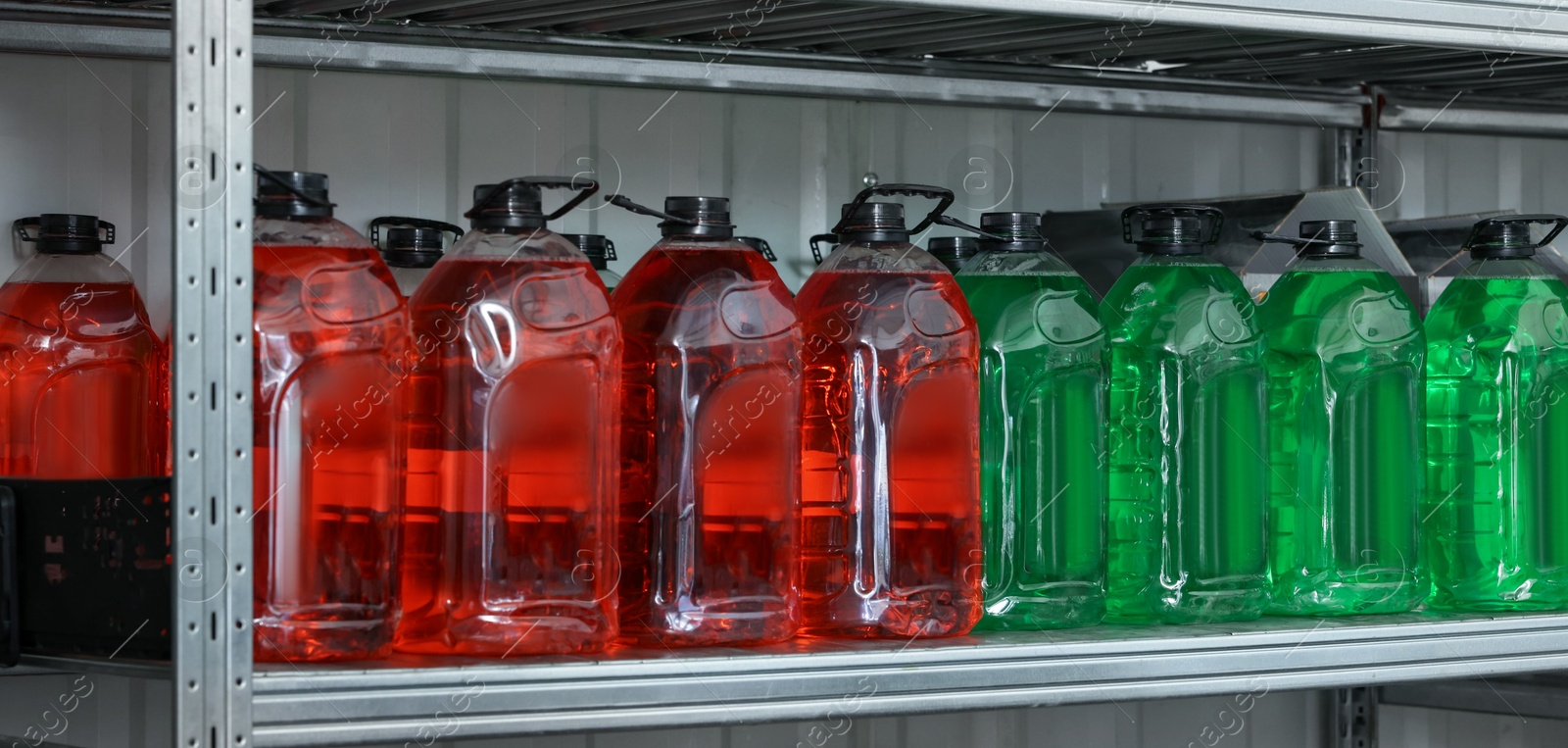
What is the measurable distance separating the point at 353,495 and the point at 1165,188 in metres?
1.07

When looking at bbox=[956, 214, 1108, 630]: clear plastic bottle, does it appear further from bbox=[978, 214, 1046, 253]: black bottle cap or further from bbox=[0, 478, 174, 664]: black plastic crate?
bbox=[0, 478, 174, 664]: black plastic crate

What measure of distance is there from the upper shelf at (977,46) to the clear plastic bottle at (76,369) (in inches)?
9.0

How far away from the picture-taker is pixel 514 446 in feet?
3.31

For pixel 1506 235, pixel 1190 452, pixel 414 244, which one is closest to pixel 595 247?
pixel 414 244

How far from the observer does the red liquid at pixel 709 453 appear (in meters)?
1.06

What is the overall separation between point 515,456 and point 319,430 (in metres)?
0.13

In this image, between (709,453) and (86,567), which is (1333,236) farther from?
(86,567)

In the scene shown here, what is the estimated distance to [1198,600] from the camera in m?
1.23

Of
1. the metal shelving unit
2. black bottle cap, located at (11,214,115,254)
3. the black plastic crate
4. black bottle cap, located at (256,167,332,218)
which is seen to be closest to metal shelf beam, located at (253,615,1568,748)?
the metal shelving unit

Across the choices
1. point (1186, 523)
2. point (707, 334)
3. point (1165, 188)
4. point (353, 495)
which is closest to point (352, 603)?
point (353, 495)

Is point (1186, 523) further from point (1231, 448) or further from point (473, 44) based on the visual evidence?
point (473, 44)

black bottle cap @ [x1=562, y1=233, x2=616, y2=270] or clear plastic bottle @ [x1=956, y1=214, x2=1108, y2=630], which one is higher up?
black bottle cap @ [x1=562, y1=233, x2=616, y2=270]

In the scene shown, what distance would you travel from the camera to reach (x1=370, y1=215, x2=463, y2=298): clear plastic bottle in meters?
1.21

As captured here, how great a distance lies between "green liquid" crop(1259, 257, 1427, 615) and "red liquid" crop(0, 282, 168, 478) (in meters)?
0.95
